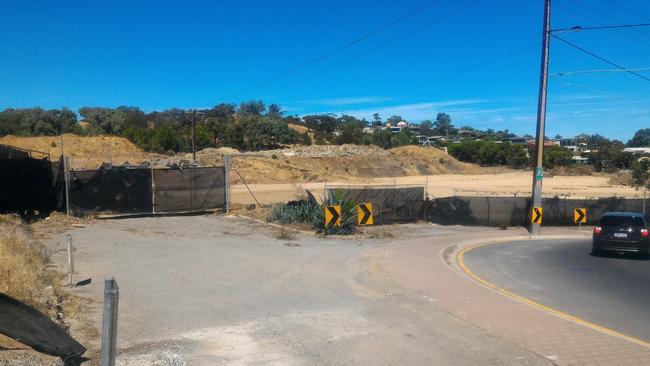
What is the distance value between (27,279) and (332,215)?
12.1 metres

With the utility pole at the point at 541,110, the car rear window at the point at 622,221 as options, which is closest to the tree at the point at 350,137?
the utility pole at the point at 541,110

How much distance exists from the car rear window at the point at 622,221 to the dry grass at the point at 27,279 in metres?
16.1

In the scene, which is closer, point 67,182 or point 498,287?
point 498,287

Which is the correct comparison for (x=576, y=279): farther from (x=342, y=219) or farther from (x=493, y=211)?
(x=493, y=211)

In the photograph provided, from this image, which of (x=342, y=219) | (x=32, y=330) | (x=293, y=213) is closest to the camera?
(x=32, y=330)

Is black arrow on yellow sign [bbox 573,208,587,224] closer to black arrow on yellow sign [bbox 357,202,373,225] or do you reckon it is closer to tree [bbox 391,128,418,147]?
black arrow on yellow sign [bbox 357,202,373,225]

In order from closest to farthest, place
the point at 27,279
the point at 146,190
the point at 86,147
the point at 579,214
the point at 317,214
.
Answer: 1. the point at 27,279
2. the point at 317,214
3. the point at 146,190
4. the point at 579,214
5. the point at 86,147

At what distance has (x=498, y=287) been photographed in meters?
11.9

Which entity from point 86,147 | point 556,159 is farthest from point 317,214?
point 556,159

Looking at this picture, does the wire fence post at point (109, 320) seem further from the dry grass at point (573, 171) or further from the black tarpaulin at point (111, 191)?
the dry grass at point (573, 171)

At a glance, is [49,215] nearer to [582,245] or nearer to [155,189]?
[155,189]

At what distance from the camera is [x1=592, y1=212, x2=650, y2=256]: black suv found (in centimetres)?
1766

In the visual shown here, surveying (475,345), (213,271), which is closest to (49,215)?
(213,271)

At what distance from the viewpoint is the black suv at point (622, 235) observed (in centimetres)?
1766
